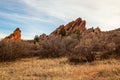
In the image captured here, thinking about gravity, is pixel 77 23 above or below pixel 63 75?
above

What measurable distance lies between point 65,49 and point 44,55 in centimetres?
298

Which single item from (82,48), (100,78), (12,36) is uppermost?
(12,36)

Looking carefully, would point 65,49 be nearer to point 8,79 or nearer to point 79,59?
point 79,59

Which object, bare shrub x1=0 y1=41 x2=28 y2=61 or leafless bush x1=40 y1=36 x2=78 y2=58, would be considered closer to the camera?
bare shrub x1=0 y1=41 x2=28 y2=61

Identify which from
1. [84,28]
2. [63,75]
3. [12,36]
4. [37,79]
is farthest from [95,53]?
[84,28]

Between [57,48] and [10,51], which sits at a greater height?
[57,48]

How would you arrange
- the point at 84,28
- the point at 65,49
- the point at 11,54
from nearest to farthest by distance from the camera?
the point at 11,54 < the point at 65,49 < the point at 84,28

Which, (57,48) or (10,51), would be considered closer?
(10,51)

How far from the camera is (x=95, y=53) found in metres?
23.9

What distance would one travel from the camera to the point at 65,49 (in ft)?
115

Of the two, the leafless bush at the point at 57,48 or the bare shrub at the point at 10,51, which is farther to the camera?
the leafless bush at the point at 57,48

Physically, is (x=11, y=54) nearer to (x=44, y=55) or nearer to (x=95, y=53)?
(x=44, y=55)

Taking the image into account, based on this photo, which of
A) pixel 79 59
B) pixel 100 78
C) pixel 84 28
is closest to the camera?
pixel 100 78

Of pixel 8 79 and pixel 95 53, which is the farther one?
pixel 95 53
